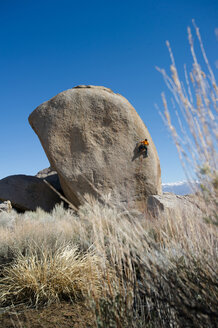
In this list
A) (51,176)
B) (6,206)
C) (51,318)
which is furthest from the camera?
(51,176)

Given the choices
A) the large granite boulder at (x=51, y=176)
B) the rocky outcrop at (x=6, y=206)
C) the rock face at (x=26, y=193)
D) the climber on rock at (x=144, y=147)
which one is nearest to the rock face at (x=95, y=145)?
the climber on rock at (x=144, y=147)

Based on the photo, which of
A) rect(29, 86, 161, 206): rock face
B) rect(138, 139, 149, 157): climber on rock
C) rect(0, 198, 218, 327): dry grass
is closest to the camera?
rect(0, 198, 218, 327): dry grass

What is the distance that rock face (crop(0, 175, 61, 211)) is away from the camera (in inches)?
487

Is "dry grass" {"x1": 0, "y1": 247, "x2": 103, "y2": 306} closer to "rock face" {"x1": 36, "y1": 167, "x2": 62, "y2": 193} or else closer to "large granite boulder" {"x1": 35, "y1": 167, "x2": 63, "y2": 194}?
"large granite boulder" {"x1": 35, "y1": 167, "x2": 63, "y2": 194}

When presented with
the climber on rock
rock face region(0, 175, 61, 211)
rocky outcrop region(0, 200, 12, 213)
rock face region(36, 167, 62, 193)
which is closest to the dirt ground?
the climber on rock

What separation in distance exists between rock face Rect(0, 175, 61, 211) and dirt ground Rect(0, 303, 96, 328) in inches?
385

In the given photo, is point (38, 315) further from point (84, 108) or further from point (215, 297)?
point (84, 108)

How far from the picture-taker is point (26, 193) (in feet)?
41.8

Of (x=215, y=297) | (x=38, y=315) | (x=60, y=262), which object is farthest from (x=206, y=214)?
(x=60, y=262)

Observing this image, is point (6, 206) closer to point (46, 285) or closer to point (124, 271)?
point (46, 285)

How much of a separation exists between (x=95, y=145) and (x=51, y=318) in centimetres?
846

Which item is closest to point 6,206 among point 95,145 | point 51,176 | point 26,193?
point 26,193

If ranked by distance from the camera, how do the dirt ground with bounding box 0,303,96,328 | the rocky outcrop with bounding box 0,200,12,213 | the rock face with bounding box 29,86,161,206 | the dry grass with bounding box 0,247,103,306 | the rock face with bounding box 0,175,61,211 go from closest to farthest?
the dirt ground with bounding box 0,303,96,328 → the dry grass with bounding box 0,247,103,306 → the rock face with bounding box 29,86,161,206 → the rocky outcrop with bounding box 0,200,12,213 → the rock face with bounding box 0,175,61,211

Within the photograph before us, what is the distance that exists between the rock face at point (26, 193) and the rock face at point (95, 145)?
2.19 metres
